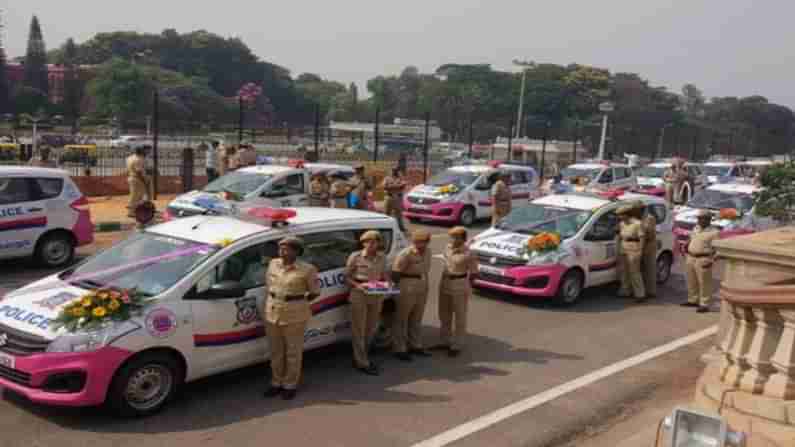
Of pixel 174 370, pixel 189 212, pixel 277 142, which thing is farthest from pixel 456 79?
pixel 174 370

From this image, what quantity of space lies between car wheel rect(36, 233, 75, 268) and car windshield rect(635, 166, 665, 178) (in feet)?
72.7

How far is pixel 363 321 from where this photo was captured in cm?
817

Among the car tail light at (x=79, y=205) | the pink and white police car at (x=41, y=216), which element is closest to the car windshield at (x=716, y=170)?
the car tail light at (x=79, y=205)

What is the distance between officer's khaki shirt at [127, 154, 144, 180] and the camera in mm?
16938

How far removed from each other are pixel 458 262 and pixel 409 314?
0.81m

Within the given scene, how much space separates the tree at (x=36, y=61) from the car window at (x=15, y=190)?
88180 mm

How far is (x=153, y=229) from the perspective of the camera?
816 cm

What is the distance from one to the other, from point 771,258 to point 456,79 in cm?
12922

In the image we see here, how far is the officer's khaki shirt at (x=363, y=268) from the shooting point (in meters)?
8.13

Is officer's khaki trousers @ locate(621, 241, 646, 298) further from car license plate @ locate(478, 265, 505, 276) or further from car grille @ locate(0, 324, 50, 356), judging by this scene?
car grille @ locate(0, 324, 50, 356)

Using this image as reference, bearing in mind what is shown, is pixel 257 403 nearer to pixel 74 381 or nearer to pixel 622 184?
pixel 74 381

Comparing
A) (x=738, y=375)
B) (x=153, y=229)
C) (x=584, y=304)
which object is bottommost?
(x=584, y=304)

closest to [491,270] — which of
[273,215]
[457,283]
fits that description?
[457,283]

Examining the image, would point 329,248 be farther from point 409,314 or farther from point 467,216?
point 467,216
